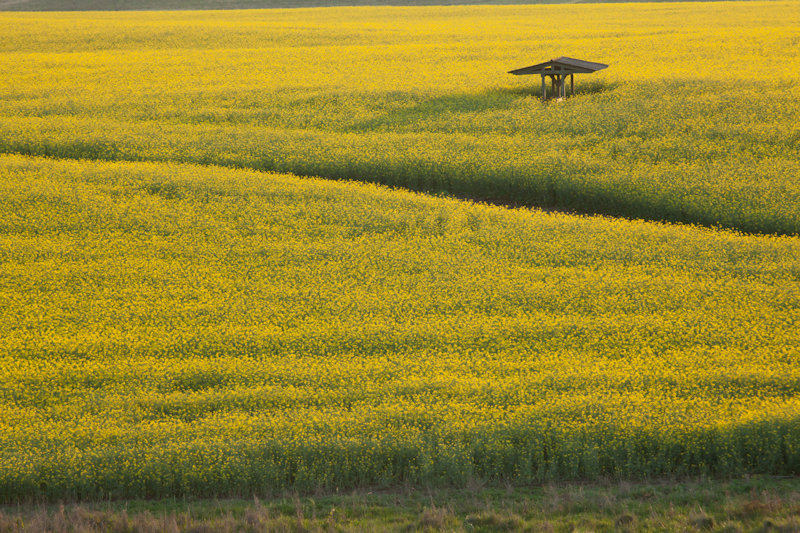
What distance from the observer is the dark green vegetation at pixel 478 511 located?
8289 mm

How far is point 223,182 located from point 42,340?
8459mm

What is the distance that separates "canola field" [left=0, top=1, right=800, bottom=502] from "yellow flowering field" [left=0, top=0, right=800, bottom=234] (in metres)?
0.14

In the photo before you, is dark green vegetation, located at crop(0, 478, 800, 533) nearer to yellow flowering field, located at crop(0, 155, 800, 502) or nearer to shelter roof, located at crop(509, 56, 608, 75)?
yellow flowering field, located at crop(0, 155, 800, 502)

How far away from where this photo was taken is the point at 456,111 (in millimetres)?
25922

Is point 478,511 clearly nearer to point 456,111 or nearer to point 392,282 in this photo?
point 392,282

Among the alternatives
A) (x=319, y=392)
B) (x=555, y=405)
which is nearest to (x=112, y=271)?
(x=319, y=392)

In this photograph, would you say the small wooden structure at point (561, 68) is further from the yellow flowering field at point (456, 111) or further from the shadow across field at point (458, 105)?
the shadow across field at point (458, 105)

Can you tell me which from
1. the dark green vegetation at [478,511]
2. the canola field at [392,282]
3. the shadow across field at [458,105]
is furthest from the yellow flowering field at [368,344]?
the shadow across field at [458,105]

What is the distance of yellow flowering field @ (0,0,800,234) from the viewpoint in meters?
20.0

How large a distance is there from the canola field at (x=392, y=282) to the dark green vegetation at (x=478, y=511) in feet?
1.19

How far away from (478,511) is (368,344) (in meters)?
4.48

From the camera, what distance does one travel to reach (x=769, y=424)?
31.3 ft

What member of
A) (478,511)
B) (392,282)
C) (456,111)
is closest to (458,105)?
(456,111)

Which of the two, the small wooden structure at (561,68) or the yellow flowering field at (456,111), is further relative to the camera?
the small wooden structure at (561,68)
